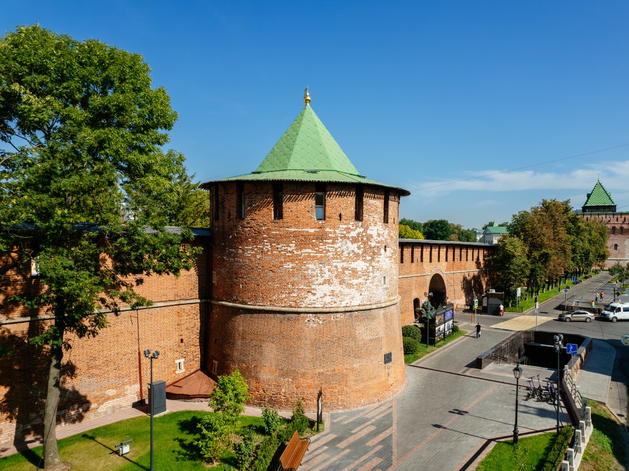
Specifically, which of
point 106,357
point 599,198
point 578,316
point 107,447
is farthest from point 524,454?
point 599,198

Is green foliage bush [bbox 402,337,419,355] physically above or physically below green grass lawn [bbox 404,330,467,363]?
above

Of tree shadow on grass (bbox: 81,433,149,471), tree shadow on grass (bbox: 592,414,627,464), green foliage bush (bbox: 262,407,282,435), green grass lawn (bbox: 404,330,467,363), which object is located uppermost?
green foliage bush (bbox: 262,407,282,435)

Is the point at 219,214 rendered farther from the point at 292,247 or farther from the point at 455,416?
the point at 455,416

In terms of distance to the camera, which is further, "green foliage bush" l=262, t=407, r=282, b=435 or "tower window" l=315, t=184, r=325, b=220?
"tower window" l=315, t=184, r=325, b=220

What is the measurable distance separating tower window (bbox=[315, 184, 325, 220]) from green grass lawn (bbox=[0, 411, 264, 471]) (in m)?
8.05

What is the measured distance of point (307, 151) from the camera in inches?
715

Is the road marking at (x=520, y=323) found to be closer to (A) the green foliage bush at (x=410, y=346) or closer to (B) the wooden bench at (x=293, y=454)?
(A) the green foliage bush at (x=410, y=346)

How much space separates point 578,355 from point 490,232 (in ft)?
335

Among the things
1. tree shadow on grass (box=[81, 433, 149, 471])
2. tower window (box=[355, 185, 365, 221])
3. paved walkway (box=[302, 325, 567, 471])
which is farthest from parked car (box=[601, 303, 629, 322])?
tree shadow on grass (box=[81, 433, 149, 471])

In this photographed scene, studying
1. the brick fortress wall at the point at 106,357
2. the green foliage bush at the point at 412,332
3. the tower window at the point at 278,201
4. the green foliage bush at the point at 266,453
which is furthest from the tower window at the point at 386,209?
the green foliage bush at the point at 412,332

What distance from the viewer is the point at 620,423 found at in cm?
1633

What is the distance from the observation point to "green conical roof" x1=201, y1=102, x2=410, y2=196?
1667 cm

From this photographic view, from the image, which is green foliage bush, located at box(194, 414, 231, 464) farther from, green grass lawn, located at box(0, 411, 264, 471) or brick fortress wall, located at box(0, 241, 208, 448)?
brick fortress wall, located at box(0, 241, 208, 448)

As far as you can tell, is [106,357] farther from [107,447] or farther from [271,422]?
Result: [271,422]
